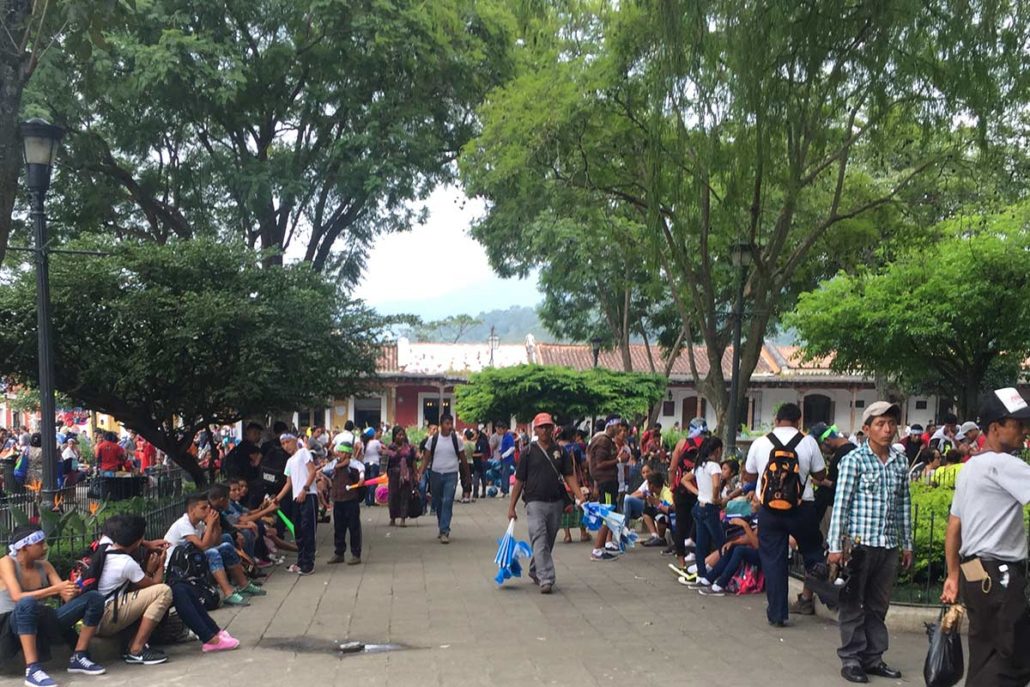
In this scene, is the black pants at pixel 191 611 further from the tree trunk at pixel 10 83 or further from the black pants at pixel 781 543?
the black pants at pixel 781 543

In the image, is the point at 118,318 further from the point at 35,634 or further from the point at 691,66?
the point at 691,66

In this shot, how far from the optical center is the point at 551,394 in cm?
2105

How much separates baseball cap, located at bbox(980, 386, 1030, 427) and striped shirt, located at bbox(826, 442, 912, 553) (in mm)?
1123

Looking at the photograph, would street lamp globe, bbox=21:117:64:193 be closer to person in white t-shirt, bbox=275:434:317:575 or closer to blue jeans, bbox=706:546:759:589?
person in white t-shirt, bbox=275:434:317:575

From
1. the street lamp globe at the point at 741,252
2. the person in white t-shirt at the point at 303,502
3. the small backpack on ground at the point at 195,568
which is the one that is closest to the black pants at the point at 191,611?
the small backpack on ground at the point at 195,568

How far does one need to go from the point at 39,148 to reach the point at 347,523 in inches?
193

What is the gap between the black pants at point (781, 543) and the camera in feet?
21.6

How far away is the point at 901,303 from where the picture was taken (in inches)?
800

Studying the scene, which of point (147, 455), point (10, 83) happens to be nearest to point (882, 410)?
point (10, 83)

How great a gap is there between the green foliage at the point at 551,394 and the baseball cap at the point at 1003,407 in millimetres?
16270

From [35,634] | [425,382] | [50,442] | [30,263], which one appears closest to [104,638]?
[35,634]

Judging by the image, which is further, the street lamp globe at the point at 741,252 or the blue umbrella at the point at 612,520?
the street lamp globe at the point at 741,252

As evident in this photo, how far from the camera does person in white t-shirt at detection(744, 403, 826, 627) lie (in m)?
6.56

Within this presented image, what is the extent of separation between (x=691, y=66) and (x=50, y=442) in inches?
278
